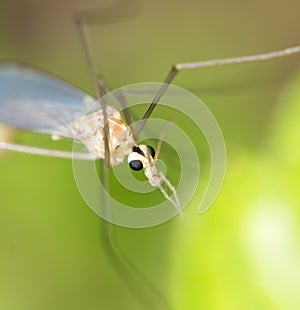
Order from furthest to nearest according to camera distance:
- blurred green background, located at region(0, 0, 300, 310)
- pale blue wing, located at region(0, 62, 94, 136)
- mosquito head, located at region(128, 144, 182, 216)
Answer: pale blue wing, located at region(0, 62, 94, 136) < mosquito head, located at region(128, 144, 182, 216) < blurred green background, located at region(0, 0, 300, 310)

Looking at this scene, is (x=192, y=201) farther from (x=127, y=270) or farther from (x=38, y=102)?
(x=38, y=102)

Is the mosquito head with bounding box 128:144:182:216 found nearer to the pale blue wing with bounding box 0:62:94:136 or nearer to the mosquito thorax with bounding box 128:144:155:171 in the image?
the mosquito thorax with bounding box 128:144:155:171

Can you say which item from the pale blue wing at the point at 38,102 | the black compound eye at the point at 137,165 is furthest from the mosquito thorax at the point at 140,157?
the pale blue wing at the point at 38,102

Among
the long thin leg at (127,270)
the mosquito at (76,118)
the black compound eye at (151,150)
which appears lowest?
the long thin leg at (127,270)

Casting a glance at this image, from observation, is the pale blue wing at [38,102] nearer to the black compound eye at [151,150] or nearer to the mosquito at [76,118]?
the mosquito at [76,118]

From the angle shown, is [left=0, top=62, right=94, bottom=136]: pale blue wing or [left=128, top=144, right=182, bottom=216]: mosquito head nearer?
[left=128, top=144, right=182, bottom=216]: mosquito head

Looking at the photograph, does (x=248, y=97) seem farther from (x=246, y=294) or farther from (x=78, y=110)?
(x=246, y=294)

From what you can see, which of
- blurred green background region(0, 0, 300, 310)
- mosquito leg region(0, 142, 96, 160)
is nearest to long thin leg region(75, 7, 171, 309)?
blurred green background region(0, 0, 300, 310)

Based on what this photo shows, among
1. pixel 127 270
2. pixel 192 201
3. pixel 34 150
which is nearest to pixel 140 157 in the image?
pixel 192 201
